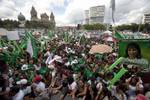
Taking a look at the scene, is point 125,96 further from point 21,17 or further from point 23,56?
point 21,17

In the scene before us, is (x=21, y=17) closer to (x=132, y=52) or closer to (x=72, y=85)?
(x=72, y=85)

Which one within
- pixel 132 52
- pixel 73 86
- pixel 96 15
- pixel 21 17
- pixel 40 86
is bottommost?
pixel 96 15

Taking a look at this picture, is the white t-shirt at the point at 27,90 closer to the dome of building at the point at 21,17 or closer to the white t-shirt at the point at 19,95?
the white t-shirt at the point at 19,95

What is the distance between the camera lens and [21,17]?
13762cm

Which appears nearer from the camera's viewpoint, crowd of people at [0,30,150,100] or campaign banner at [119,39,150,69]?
crowd of people at [0,30,150,100]

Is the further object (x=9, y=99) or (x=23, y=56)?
(x=23, y=56)

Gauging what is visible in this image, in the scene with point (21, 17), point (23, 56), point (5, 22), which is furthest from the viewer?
point (21, 17)

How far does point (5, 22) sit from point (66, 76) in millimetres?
93213

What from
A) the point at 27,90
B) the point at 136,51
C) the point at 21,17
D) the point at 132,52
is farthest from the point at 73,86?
the point at 21,17

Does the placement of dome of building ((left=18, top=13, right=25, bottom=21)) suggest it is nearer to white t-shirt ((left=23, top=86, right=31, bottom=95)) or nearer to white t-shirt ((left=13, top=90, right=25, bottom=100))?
white t-shirt ((left=23, top=86, right=31, bottom=95))

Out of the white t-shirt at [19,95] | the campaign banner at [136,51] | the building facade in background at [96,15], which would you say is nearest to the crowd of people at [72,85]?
the white t-shirt at [19,95]

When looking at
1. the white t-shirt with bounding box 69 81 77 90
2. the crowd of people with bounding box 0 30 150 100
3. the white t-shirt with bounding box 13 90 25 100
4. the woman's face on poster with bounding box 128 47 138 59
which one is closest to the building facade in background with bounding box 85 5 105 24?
the crowd of people with bounding box 0 30 150 100

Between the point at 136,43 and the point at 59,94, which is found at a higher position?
the point at 136,43

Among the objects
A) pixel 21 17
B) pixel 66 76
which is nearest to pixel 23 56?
pixel 66 76
